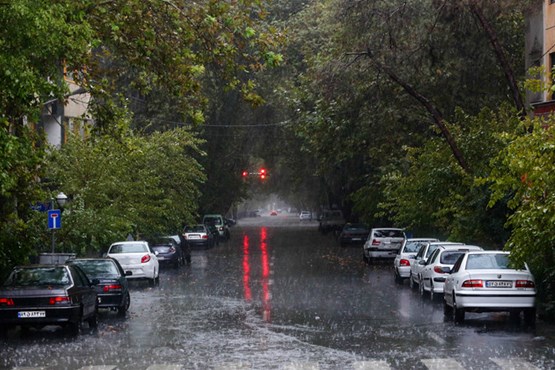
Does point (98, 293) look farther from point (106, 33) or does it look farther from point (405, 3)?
point (405, 3)

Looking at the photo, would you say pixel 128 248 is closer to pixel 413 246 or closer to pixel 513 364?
pixel 413 246

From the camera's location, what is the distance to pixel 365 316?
22.9 metres

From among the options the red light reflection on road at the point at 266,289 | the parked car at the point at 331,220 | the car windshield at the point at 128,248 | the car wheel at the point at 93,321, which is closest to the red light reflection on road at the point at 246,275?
the red light reflection on road at the point at 266,289

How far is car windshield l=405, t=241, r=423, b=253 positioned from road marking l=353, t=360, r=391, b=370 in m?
19.4

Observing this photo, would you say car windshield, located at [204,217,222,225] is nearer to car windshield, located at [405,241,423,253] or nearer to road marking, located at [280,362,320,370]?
car windshield, located at [405,241,423,253]

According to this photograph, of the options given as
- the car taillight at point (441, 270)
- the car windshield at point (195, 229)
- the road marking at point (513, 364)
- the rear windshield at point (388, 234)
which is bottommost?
the road marking at point (513, 364)

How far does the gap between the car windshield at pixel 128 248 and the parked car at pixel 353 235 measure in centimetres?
2806

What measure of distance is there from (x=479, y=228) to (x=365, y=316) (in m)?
10.4

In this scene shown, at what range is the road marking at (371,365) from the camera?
48.1 ft

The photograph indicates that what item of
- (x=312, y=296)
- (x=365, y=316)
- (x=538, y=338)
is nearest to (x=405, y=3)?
(x=312, y=296)

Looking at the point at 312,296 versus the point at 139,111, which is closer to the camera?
the point at 312,296

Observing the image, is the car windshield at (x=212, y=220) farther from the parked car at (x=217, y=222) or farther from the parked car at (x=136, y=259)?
the parked car at (x=136, y=259)

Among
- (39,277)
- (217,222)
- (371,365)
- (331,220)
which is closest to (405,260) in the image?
(39,277)

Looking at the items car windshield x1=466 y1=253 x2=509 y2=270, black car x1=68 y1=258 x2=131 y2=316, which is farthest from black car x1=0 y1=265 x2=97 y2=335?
car windshield x1=466 y1=253 x2=509 y2=270
